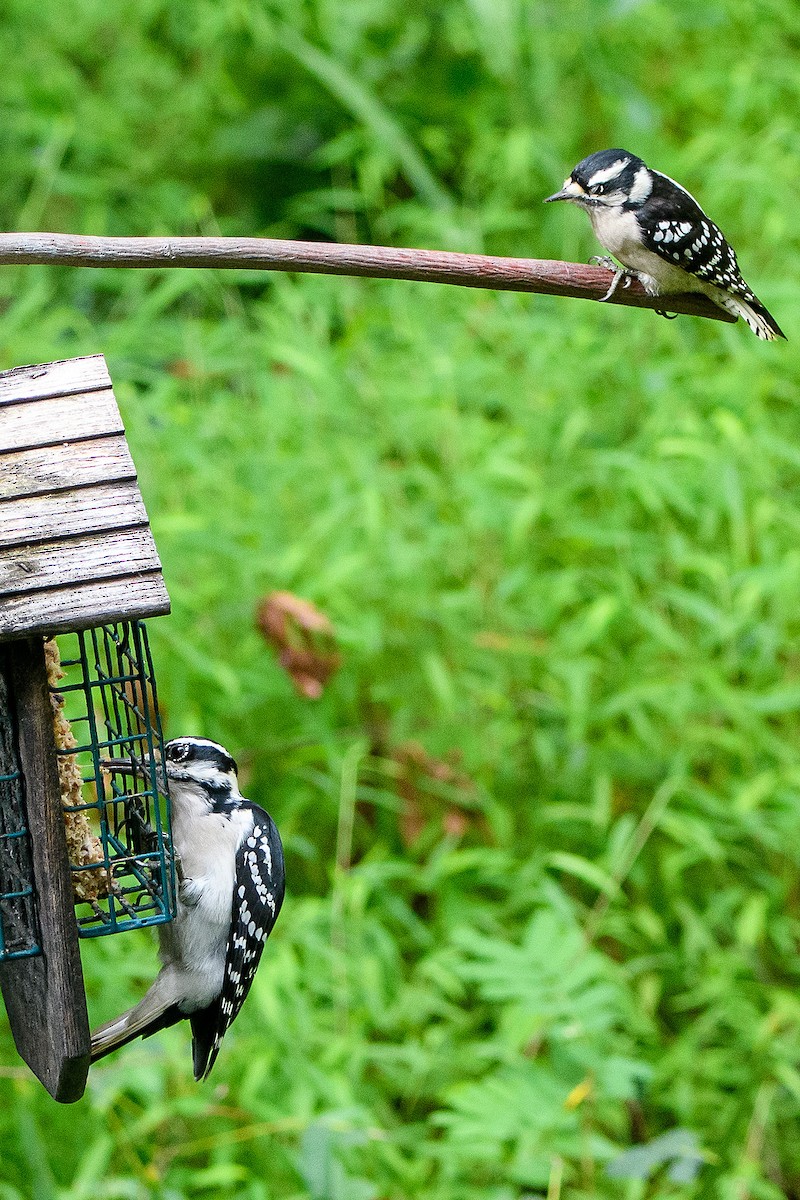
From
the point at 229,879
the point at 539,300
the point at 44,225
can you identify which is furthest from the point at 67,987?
the point at 44,225

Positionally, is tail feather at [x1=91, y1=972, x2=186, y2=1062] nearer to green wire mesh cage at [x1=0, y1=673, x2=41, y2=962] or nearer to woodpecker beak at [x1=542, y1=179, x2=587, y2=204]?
green wire mesh cage at [x1=0, y1=673, x2=41, y2=962]

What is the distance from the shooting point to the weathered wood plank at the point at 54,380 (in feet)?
6.96

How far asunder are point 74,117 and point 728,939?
5.09m

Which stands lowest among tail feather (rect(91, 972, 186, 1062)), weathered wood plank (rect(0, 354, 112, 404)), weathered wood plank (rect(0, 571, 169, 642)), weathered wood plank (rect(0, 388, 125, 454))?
tail feather (rect(91, 972, 186, 1062))

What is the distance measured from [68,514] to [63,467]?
0.09 metres

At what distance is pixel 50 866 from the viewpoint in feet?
6.86

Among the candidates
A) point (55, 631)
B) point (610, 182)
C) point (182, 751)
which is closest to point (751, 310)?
point (610, 182)

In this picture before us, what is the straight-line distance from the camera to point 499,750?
4.51 meters

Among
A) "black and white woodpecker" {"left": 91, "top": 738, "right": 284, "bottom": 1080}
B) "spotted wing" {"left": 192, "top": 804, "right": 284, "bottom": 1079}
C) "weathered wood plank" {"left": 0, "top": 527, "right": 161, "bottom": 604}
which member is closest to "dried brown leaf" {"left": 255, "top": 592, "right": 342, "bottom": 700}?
"black and white woodpecker" {"left": 91, "top": 738, "right": 284, "bottom": 1080}

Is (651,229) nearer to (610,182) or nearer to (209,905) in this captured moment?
(610,182)

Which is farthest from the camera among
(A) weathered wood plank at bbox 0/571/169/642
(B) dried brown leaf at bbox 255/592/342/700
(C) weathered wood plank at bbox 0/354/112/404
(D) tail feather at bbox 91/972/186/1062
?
(B) dried brown leaf at bbox 255/592/342/700

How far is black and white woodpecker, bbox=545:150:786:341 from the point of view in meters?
3.19

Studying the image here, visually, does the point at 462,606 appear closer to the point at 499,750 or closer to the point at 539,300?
the point at 499,750

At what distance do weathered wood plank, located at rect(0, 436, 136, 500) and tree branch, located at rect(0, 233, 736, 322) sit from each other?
28cm
